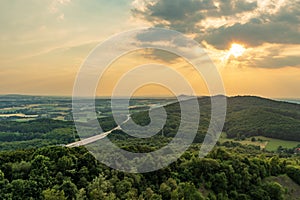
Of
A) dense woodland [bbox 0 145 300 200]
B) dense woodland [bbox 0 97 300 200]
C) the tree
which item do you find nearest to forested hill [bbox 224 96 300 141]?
dense woodland [bbox 0 97 300 200]

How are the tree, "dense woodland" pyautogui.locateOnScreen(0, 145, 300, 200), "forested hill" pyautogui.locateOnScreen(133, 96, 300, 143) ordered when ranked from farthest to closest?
"forested hill" pyautogui.locateOnScreen(133, 96, 300, 143) < "dense woodland" pyautogui.locateOnScreen(0, 145, 300, 200) < the tree

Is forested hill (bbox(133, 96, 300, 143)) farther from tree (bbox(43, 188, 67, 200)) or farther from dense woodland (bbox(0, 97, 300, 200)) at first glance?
tree (bbox(43, 188, 67, 200))

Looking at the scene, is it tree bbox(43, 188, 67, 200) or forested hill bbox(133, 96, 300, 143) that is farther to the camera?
forested hill bbox(133, 96, 300, 143)

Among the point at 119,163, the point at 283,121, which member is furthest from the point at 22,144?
the point at 283,121

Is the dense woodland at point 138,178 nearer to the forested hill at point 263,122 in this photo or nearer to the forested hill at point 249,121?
the forested hill at point 249,121

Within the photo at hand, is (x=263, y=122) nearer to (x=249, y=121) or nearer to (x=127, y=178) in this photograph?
(x=249, y=121)

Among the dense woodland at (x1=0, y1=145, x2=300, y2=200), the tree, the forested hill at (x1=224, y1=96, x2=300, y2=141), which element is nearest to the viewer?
the tree

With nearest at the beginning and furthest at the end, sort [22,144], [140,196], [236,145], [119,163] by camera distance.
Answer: [140,196], [119,163], [236,145], [22,144]

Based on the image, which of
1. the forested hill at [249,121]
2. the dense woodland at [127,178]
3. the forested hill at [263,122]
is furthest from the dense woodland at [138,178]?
the forested hill at [263,122]

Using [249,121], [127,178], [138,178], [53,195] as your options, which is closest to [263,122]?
[249,121]

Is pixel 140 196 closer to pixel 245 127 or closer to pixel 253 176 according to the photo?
pixel 253 176
